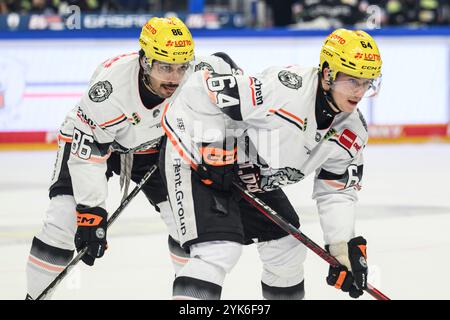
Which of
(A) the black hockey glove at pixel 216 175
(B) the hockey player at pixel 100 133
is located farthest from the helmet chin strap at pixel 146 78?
(A) the black hockey glove at pixel 216 175

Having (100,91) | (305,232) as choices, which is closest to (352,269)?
(100,91)

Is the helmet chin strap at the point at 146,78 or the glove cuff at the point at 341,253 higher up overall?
the helmet chin strap at the point at 146,78

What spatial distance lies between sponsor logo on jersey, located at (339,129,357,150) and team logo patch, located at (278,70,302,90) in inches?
10.5

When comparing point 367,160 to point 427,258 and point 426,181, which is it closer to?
point 426,181

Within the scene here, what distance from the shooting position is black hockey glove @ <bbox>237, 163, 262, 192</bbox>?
4.09 metres

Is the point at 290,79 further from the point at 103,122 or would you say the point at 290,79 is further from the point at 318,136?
the point at 103,122

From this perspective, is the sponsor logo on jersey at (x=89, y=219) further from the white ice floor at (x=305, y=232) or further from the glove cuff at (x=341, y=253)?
the glove cuff at (x=341, y=253)

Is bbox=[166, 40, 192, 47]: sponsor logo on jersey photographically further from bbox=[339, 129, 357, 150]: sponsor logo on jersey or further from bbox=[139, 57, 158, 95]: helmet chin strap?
bbox=[339, 129, 357, 150]: sponsor logo on jersey

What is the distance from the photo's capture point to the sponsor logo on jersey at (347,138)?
4.02 meters

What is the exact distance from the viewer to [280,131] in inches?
154

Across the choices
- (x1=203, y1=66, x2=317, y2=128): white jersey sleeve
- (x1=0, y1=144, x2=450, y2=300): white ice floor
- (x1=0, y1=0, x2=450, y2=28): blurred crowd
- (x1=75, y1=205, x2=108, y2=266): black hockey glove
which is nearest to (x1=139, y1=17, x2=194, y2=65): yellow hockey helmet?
(x1=203, y1=66, x2=317, y2=128): white jersey sleeve

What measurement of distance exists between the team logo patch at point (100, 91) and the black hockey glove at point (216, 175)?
0.73 m

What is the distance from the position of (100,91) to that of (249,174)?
80 cm
